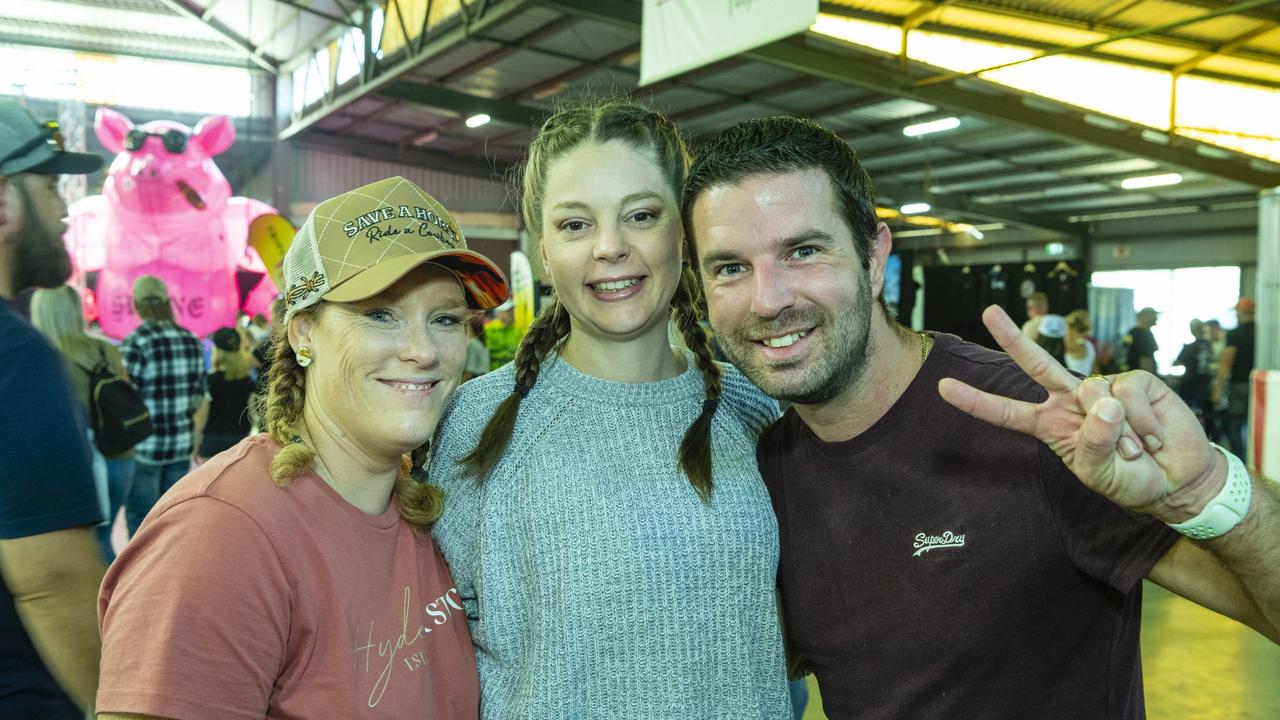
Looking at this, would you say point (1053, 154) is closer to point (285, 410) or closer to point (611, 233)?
point (611, 233)

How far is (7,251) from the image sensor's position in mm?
1707

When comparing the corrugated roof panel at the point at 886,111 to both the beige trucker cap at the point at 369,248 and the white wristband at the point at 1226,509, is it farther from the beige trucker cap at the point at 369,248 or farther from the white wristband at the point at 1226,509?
the white wristband at the point at 1226,509

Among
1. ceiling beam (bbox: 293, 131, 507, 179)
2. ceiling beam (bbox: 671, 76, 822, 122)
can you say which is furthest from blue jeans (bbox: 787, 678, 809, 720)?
ceiling beam (bbox: 293, 131, 507, 179)

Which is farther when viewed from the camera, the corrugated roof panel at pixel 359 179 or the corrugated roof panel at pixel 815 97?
the corrugated roof panel at pixel 359 179

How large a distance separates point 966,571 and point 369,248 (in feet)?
3.53

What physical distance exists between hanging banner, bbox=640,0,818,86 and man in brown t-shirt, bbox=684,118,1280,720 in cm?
260

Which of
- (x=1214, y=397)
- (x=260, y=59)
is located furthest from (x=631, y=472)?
(x=260, y=59)

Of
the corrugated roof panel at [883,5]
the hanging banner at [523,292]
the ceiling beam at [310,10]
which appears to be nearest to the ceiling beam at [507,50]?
the ceiling beam at [310,10]

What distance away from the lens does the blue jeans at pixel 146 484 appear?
4.98m

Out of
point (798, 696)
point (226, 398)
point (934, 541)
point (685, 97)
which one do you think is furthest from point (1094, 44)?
point (934, 541)

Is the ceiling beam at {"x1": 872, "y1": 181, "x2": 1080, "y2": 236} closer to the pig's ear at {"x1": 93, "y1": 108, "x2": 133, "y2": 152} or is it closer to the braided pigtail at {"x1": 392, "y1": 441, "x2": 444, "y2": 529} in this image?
the pig's ear at {"x1": 93, "y1": 108, "x2": 133, "y2": 152}

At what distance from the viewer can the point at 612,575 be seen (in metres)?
1.61

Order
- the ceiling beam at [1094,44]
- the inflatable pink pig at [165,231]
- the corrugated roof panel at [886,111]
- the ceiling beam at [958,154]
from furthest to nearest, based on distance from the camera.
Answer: the ceiling beam at [958,154] → the corrugated roof panel at [886,111] → the inflatable pink pig at [165,231] → the ceiling beam at [1094,44]

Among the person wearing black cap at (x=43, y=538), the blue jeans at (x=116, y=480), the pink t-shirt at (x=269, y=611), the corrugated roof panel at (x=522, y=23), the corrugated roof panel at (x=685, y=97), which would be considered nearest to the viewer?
the pink t-shirt at (x=269, y=611)
